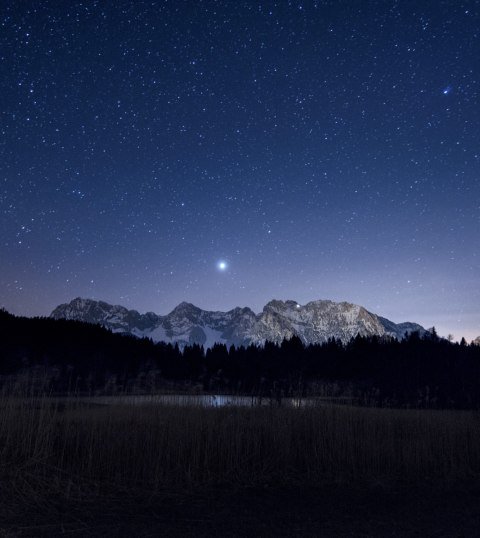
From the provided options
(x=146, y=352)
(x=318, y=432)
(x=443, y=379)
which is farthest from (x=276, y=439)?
(x=146, y=352)

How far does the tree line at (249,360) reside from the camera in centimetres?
4631

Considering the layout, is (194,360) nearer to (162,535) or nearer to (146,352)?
(146,352)

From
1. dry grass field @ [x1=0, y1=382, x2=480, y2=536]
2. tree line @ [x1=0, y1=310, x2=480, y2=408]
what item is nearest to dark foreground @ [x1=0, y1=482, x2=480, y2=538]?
dry grass field @ [x1=0, y1=382, x2=480, y2=536]

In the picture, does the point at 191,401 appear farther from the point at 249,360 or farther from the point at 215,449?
the point at 249,360

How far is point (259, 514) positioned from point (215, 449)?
3.01 meters

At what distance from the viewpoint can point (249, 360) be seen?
2963 inches

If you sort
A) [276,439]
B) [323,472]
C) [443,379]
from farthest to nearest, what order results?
[443,379], [276,439], [323,472]

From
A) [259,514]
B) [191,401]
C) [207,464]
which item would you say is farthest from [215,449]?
[191,401]

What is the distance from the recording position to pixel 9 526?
5926 mm

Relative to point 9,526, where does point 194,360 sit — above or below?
above

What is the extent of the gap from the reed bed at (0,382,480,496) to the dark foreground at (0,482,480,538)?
66 centimetres

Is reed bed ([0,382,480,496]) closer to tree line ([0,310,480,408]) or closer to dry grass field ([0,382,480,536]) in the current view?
dry grass field ([0,382,480,536])

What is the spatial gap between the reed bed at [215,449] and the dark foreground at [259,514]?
2.18 ft

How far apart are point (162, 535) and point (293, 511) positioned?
2.28m
